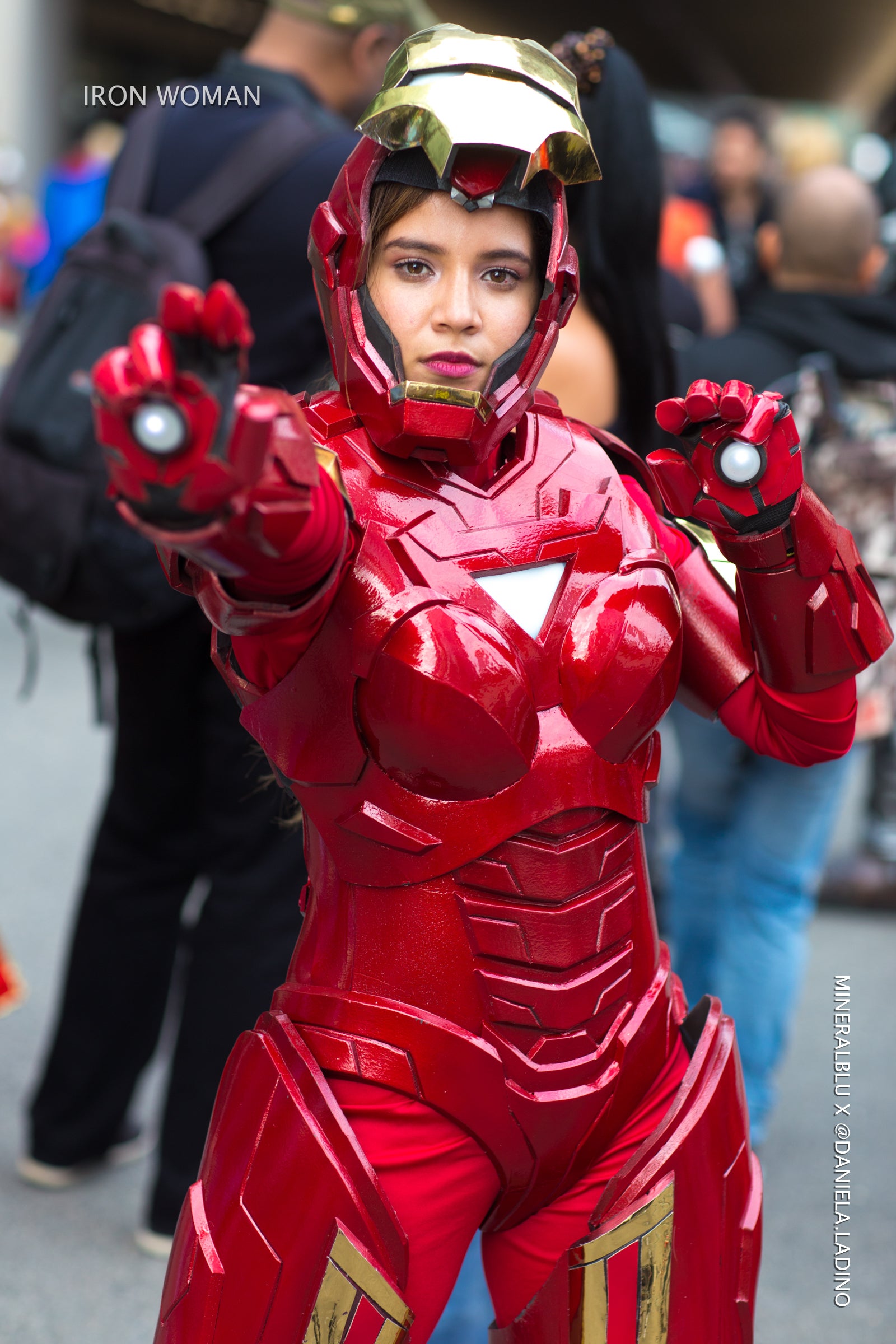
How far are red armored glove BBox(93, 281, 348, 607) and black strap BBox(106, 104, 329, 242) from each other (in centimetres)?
122

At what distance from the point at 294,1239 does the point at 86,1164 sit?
4.87 ft

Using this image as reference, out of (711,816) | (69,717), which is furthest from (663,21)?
(711,816)

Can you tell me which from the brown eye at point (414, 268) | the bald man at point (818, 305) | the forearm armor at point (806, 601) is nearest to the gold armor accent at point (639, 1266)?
the forearm armor at point (806, 601)

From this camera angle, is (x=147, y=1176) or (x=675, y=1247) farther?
(x=147, y=1176)

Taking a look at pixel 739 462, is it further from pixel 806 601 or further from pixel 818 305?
pixel 818 305

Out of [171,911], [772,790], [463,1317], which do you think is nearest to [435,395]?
[463,1317]

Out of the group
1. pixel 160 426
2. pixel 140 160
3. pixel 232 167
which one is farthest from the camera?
pixel 140 160

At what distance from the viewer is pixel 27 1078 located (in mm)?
2824

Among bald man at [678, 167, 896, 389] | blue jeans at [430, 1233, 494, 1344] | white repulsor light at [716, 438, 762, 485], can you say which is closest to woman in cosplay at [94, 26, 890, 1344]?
white repulsor light at [716, 438, 762, 485]

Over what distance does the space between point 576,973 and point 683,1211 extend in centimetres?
23

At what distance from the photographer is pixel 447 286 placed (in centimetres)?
121

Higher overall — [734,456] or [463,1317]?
[734,456]

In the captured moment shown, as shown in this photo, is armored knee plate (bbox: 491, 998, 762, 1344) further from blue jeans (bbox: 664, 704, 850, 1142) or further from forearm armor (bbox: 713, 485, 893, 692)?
blue jeans (bbox: 664, 704, 850, 1142)

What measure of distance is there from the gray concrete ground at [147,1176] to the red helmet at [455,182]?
2.74 ft
